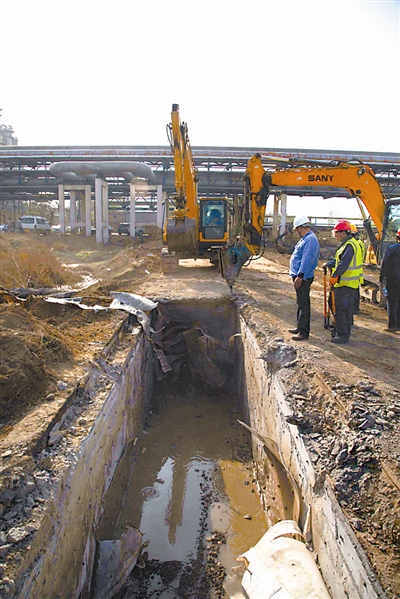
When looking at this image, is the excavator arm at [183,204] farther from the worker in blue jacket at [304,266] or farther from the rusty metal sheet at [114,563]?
the rusty metal sheet at [114,563]

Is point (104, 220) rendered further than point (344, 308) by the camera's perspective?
Yes

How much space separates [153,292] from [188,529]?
18.2ft

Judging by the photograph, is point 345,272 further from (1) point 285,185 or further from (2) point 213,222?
(2) point 213,222

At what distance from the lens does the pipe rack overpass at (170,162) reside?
26281 mm

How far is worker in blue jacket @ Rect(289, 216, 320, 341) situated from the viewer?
216 inches

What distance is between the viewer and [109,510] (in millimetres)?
Result: 4188

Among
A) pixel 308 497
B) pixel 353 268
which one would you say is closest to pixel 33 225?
pixel 353 268

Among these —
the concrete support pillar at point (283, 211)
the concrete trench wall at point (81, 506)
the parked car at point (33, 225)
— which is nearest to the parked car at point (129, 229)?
the parked car at point (33, 225)

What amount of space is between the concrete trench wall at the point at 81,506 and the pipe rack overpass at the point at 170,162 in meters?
22.7

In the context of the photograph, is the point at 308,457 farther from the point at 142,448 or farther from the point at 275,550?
the point at 142,448

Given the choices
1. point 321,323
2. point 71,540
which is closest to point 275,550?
point 71,540

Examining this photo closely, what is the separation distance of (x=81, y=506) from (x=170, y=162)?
84.0ft

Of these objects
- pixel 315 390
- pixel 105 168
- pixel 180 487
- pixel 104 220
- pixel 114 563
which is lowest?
pixel 180 487

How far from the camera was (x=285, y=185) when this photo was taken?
27.6ft
